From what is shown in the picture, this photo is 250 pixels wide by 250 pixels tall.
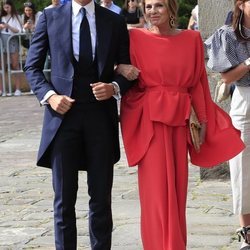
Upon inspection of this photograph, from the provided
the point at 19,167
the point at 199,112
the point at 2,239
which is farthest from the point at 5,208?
the point at 199,112

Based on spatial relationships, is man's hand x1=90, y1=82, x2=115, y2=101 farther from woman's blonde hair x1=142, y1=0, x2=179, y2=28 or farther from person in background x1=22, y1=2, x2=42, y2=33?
person in background x1=22, y1=2, x2=42, y2=33

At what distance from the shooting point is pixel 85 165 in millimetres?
5426

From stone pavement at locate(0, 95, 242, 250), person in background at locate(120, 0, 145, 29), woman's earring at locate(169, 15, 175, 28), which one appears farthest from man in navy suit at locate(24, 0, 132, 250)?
person in background at locate(120, 0, 145, 29)

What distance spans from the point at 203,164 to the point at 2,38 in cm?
1336

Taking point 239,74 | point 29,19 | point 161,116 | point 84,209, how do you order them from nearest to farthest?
point 161,116 < point 239,74 < point 84,209 < point 29,19

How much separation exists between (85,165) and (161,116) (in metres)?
0.56

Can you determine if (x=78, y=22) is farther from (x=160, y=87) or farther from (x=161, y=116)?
(x=161, y=116)

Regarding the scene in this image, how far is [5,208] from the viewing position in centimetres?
776

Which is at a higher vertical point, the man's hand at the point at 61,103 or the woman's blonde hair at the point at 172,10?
the woman's blonde hair at the point at 172,10

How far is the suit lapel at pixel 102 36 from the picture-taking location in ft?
17.3

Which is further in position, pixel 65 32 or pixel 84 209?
pixel 84 209

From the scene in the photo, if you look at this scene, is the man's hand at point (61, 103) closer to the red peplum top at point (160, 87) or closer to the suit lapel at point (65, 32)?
the suit lapel at point (65, 32)

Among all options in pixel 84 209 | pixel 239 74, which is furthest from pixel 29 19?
pixel 239 74

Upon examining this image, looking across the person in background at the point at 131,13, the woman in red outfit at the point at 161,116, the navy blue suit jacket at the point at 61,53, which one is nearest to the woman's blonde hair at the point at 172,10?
the woman in red outfit at the point at 161,116
